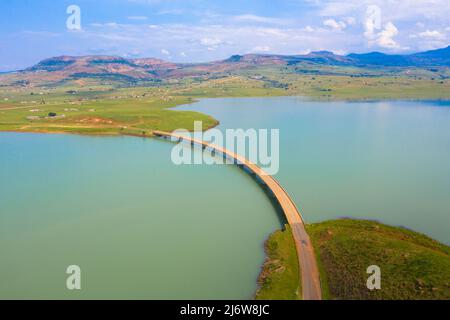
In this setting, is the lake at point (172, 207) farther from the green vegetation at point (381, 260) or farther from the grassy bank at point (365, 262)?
the green vegetation at point (381, 260)

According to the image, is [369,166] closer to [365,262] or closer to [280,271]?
[365,262]

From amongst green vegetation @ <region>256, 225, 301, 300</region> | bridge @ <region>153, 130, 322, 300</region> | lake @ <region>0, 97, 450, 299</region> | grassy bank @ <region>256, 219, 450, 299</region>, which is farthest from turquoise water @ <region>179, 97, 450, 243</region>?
green vegetation @ <region>256, 225, 301, 300</region>

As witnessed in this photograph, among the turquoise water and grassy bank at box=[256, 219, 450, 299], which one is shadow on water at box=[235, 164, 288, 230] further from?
grassy bank at box=[256, 219, 450, 299]

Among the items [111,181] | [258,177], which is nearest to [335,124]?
[258,177]

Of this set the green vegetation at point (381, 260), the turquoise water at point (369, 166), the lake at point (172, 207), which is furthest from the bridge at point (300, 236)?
the turquoise water at point (369, 166)
